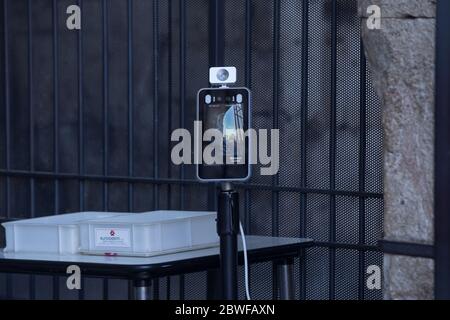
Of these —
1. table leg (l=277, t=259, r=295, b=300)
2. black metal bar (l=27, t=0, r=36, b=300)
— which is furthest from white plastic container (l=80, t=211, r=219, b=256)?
black metal bar (l=27, t=0, r=36, b=300)

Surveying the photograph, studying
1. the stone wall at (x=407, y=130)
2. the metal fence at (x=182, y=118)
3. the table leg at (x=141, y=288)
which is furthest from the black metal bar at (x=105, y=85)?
the stone wall at (x=407, y=130)

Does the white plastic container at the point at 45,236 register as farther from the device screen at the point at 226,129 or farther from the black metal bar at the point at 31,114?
the black metal bar at the point at 31,114

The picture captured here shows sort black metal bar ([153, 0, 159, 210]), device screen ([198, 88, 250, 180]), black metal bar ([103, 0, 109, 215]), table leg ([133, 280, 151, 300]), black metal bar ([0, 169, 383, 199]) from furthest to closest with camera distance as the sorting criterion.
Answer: black metal bar ([103, 0, 109, 215]) → black metal bar ([153, 0, 159, 210]) → black metal bar ([0, 169, 383, 199]) → table leg ([133, 280, 151, 300]) → device screen ([198, 88, 250, 180])

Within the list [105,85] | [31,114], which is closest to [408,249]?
[105,85]

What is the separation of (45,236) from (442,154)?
197 cm

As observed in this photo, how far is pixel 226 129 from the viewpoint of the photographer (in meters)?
4.41

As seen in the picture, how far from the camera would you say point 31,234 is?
520 centimetres

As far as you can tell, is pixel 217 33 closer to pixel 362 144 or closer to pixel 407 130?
pixel 362 144

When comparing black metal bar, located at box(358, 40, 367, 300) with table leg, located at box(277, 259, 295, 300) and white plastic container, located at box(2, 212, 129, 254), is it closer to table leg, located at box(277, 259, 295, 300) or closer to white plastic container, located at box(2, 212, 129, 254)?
table leg, located at box(277, 259, 295, 300)

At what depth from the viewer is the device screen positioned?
173 inches

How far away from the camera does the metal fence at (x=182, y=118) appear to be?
5.65 metres

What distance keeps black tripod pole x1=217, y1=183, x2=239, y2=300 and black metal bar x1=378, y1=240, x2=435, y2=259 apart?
0.60m
